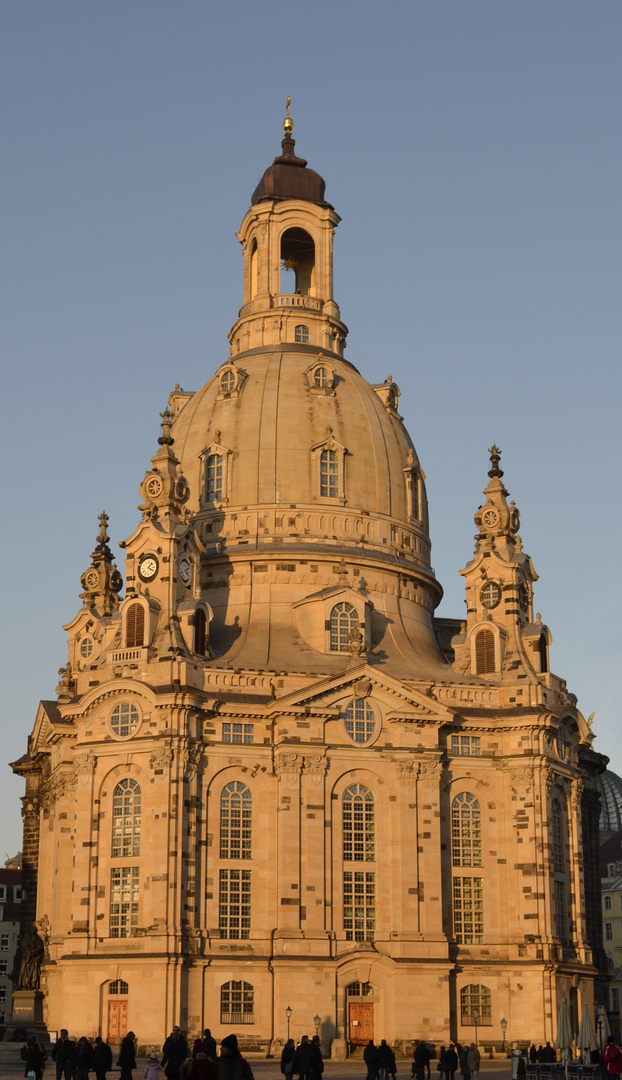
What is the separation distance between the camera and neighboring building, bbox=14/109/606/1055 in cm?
7812

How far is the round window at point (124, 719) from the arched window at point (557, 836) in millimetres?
22464

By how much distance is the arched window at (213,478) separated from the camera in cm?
9194

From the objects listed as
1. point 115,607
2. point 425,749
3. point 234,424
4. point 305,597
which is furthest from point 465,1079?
point 115,607

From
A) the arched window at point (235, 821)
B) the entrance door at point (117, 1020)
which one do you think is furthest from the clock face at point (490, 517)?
the entrance door at point (117, 1020)

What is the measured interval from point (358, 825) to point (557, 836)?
11.7 metres

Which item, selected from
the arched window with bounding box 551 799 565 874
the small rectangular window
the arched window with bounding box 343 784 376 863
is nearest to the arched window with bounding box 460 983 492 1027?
the arched window with bounding box 551 799 565 874

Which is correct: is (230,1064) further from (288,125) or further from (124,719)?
(288,125)

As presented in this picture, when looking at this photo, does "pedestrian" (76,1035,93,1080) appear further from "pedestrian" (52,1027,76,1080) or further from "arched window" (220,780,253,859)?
"arched window" (220,780,253,859)

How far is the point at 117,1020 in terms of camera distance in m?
77.2

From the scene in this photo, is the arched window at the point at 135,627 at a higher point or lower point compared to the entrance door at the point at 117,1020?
higher

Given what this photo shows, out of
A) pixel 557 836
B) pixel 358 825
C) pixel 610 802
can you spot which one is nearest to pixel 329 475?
pixel 358 825

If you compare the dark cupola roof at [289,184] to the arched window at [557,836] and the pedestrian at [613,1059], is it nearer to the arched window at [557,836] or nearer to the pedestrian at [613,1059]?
the arched window at [557,836]

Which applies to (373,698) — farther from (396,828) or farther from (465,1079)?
(465,1079)

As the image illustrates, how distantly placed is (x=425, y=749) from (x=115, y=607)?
28052mm
